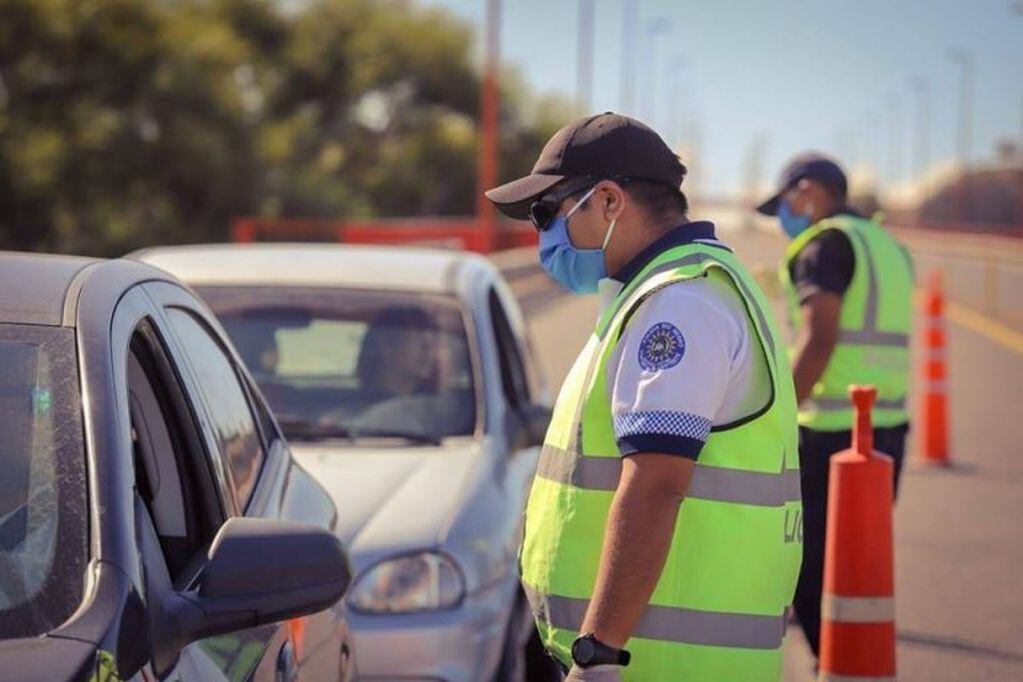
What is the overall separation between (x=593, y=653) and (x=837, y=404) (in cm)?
310

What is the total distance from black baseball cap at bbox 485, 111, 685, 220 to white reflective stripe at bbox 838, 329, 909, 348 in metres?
2.75

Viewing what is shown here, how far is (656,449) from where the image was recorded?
326 cm

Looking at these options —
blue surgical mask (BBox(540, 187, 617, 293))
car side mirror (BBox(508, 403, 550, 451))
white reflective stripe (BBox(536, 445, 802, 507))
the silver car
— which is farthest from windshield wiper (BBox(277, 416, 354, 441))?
white reflective stripe (BBox(536, 445, 802, 507))

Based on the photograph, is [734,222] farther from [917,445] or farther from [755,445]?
[755,445]

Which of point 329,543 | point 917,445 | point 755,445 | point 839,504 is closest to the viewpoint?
point 329,543

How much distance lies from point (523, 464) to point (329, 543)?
→ 3892 millimetres

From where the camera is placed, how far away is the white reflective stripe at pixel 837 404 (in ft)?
20.5

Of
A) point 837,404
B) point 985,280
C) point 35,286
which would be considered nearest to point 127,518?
point 35,286

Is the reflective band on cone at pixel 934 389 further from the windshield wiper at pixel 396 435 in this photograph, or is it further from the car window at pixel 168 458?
the car window at pixel 168 458

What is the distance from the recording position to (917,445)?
13.0 metres

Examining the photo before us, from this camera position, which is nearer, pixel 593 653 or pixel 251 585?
pixel 251 585

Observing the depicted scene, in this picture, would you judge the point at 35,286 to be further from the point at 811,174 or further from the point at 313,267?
the point at 313,267

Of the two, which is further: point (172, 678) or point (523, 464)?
point (523, 464)

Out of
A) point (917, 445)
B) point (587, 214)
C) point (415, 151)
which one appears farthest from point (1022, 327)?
point (415, 151)
